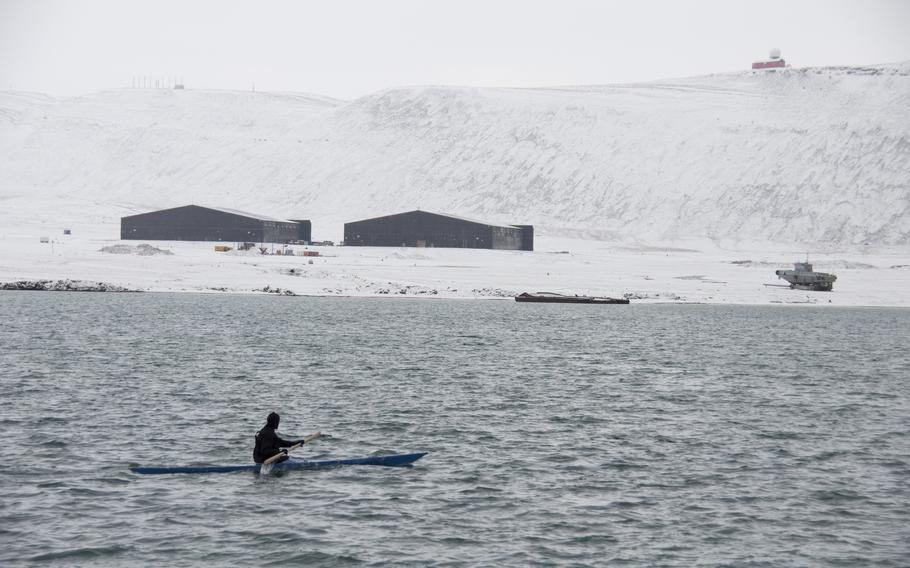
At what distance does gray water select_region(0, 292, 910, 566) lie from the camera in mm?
21281

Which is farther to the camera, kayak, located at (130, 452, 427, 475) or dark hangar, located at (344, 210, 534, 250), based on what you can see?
dark hangar, located at (344, 210, 534, 250)

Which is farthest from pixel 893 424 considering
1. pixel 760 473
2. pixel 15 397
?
pixel 15 397

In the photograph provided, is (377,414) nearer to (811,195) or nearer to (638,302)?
(638,302)

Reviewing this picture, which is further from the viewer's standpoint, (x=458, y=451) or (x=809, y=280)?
(x=809, y=280)

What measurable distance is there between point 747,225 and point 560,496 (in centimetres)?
17308

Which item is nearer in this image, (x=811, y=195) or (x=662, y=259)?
(x=662, y=259)

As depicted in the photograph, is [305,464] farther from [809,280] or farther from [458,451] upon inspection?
[809,280]

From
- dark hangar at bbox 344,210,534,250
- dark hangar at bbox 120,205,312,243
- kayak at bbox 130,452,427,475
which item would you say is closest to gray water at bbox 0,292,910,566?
kayak at bbox 130,452,427,475

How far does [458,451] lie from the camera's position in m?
29.6

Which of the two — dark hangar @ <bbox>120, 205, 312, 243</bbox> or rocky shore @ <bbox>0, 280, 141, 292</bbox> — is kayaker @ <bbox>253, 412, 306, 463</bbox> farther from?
dark hangar @ <bbox>120, 205, 312, 243</bbox>

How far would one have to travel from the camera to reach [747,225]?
190875mm

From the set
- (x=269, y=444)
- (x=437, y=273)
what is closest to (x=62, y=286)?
(x=437, y=273)

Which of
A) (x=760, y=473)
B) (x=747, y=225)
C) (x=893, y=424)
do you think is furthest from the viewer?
(x=747, y=225)

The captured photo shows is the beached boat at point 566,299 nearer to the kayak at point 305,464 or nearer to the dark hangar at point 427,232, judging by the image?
the dark hangar at point 427,232
